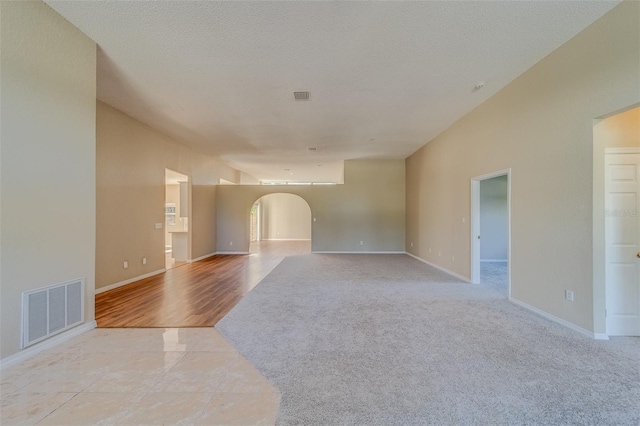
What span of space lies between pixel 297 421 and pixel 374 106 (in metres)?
4.27

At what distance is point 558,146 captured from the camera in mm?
3066

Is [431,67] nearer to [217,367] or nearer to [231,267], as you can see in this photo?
[217,367]

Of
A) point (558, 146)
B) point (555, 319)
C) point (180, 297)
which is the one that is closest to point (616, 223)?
point (558, 146)

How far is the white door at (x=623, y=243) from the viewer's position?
107 inches

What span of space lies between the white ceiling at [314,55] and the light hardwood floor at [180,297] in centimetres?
308

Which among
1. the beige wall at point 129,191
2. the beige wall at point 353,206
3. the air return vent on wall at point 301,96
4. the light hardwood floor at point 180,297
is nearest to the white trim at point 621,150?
the air return vent on wall at point 301,96

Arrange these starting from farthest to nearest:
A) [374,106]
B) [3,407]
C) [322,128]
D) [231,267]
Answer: [231,267] → [322,128] → [374,106] → [3,407]

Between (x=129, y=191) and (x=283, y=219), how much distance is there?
9.29 meters

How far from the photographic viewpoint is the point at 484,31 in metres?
2.66

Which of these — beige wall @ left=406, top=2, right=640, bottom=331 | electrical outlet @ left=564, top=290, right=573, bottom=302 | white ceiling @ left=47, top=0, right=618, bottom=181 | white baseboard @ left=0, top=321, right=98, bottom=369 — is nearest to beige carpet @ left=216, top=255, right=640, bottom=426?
electrical outlet @ left=564, top=290, right=573, bottom=302

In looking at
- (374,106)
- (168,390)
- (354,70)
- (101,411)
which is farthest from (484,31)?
(101,411)

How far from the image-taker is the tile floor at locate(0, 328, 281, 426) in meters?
1.64

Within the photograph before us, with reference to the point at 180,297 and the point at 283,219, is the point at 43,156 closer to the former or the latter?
the point at 180,297

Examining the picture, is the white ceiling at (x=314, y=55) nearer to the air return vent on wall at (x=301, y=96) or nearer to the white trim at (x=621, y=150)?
the air return vent on wall at (x=301, y=96)
